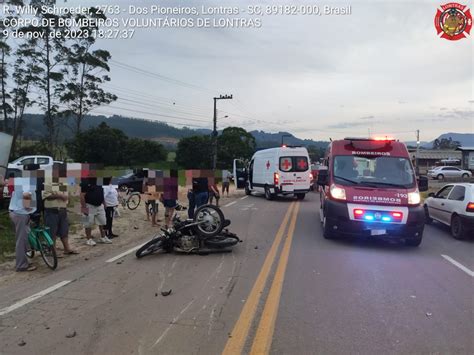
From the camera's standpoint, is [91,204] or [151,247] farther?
[91,204]

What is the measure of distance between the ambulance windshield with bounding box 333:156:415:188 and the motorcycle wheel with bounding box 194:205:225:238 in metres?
2.94

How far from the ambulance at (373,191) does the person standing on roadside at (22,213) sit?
5.83m

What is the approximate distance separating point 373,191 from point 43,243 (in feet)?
21.1

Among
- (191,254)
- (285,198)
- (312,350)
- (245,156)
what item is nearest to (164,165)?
(191,254)

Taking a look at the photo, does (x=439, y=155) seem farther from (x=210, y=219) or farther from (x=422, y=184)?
(x=210, y=219)

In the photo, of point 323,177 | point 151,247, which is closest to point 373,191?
point 323,177

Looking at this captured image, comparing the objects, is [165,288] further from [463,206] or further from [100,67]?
[100,67]

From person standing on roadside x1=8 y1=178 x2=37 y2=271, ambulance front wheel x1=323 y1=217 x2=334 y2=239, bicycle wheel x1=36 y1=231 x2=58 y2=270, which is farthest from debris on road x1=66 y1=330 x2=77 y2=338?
ambulance front wheel x1=323 y1=217 x2=334 y2=239

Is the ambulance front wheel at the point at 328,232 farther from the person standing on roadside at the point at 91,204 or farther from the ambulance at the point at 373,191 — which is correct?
the person standing on roadside at the point at 91,204

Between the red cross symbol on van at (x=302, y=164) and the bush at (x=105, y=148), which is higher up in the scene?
the bush at (x=105, y=148)

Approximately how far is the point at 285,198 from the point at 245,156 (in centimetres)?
4444

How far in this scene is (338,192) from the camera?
30.5ft

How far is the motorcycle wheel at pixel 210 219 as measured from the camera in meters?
8.29

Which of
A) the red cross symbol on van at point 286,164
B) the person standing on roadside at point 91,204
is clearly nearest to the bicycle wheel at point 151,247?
the person standing on roadside at point 91,204
